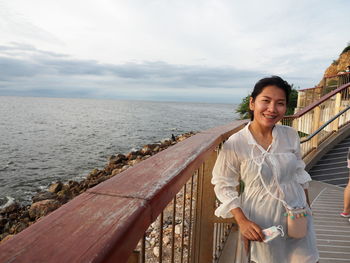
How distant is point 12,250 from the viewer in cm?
56

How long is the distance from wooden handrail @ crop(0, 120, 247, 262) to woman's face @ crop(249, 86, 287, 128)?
858 millimetres

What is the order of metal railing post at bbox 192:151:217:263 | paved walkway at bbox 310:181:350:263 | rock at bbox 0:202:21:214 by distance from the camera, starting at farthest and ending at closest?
rock at bbox 0:202:21:214 → paved walkway at bbox 310:181:350:263 → metal railing post at bbox 192:151:217:263

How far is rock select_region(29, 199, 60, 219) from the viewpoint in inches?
396

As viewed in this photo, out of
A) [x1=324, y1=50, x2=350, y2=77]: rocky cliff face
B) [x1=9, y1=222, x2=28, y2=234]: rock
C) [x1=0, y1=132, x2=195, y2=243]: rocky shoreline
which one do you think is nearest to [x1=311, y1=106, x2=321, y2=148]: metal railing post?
[x1=0, y1=132, x2=195, y2=243]: rocky shoreline

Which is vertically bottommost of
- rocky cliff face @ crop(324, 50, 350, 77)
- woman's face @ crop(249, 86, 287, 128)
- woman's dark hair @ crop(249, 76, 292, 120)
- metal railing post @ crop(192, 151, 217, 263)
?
metal railing post @ crop(192, 151, 217, 263)

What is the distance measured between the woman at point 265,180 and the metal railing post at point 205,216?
1.25ft

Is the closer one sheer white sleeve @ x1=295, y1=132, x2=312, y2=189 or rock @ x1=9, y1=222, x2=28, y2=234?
sheer white sleeve @ x1=295, y1=132, x2=312, y2=189

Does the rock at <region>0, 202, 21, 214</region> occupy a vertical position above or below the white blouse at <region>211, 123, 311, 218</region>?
below

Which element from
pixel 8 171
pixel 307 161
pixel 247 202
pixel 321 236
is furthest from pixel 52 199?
pixel 247 202

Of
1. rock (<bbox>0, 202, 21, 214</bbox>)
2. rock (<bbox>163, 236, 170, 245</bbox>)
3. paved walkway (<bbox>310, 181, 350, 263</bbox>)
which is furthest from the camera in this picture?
rock (<bbox>0, 202, 21, 214</bbox>)

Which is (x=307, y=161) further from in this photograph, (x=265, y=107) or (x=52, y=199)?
(x=52, y=199)

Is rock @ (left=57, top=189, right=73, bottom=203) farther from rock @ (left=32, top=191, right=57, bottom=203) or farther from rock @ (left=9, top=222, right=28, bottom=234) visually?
rock @ (left=9, top=222, right=28, bottom=234)

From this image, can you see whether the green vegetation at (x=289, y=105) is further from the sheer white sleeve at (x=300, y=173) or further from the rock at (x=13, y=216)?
the sheer white sleeve at (x=300, y=173)

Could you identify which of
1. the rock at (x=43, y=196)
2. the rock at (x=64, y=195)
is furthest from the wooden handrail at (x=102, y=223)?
the rock at (x=43, y=196)
